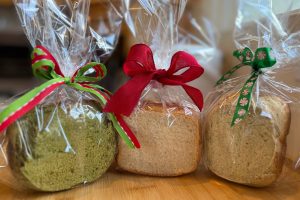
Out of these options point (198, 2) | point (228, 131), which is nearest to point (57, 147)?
point (228, 131)

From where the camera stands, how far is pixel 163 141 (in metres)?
0.58

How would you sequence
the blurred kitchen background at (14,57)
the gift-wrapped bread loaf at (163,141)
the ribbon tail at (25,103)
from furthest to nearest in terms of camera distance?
1. the blurred kitchen background at (14,57)
2. the gift-wrapped bread loaf at (163,141)
3. the ribbon tail at (25,103)

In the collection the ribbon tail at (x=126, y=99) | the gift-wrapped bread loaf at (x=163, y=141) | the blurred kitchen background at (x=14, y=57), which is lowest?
the blurred kitchen background at (x=14, y=57)

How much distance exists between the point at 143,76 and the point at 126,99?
61 mm

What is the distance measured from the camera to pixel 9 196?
0.51 m

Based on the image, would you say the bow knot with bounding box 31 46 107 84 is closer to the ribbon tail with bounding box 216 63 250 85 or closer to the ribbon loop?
the ribbon loop

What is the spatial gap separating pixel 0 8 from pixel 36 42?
5.54 ft

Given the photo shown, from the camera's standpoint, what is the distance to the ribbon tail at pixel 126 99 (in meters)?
Answer: 0.55

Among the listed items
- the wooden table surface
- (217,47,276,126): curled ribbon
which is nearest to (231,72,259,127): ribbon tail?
(217,47,276,126): curled ribbon

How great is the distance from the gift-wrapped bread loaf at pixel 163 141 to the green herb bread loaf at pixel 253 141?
5 cm

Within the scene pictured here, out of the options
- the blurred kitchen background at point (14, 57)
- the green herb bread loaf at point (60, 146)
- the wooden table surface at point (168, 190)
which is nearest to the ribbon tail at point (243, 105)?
the wooden table surface at point (168, 190)

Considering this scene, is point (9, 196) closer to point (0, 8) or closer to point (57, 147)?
point (57, 147)

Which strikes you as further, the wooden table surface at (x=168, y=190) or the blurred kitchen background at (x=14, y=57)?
the blurred kitchen background at (x=14, y=57)

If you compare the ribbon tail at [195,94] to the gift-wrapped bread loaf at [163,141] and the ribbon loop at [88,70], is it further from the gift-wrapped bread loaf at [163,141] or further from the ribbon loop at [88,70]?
the ribbon loop at [88,70]
